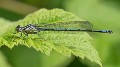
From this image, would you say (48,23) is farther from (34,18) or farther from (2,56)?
(2,56)

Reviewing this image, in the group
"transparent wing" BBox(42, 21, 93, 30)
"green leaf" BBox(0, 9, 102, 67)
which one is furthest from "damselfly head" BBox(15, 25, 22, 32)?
"transparent wing" BBox(42, 21, 93, 30)

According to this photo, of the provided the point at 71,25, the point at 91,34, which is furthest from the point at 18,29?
the point at 91,34

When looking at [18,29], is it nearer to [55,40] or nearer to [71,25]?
[55,40]

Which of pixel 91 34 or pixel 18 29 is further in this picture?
pixel 91 34

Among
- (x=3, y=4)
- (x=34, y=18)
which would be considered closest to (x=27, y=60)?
(x=3, y=4)

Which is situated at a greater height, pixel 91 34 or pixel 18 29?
pixel 18 29

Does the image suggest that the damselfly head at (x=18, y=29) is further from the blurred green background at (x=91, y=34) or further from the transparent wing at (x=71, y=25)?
the blurred green background at (x=91, y=34)
